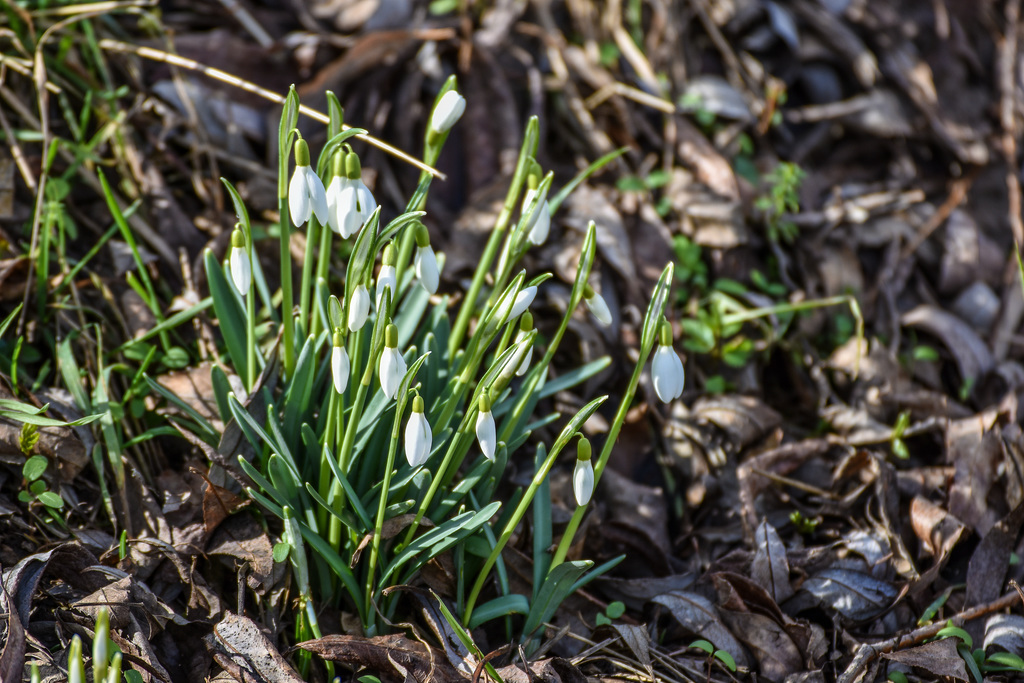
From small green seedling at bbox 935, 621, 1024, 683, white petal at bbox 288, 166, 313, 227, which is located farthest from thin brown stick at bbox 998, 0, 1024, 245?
white petal at bbox 288, 166, 313, 227

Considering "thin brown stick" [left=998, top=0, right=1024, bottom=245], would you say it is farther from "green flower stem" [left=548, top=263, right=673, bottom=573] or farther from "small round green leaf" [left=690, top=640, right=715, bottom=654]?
"green flower stem" [left=548, top=263, right=673, bottom=573]

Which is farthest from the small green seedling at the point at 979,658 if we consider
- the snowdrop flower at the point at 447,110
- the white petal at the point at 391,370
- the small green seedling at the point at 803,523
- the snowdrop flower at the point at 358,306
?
the snowdrop flower at the point at 447,110

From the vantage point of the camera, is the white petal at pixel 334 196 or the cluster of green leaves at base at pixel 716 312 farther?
the cluster of green leaves at base at pixel 716 312

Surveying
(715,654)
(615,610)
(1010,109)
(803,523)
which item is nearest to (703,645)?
(715,654)

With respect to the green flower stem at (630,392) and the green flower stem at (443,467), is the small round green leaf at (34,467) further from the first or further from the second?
the green flower stem at (630,392)

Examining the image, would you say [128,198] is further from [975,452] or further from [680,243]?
[975,452]

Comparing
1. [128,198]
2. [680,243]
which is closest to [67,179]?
[128,198]

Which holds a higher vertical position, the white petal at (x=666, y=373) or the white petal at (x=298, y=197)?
the white petal at (x=298, y=197)
